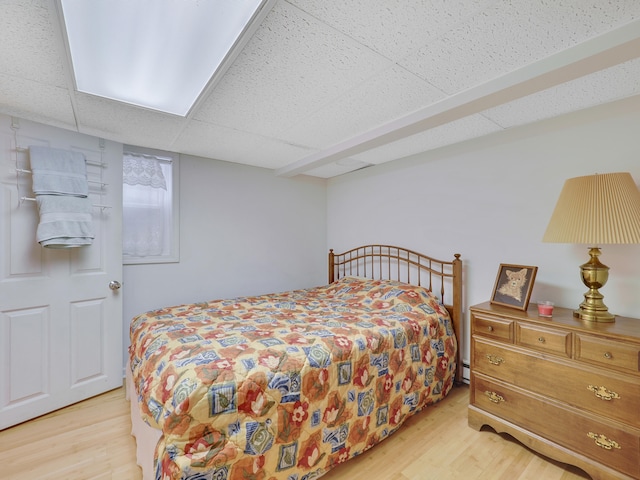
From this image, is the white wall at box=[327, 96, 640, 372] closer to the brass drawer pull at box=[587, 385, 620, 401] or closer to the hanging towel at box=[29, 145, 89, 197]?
the brass drawer pull at box=[587, 385, 620, 401]

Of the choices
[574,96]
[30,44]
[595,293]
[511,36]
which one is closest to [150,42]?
[30,44]

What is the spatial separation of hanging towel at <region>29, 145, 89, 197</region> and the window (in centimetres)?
41

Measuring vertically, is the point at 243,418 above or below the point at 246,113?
below

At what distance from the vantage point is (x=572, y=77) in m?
1.40

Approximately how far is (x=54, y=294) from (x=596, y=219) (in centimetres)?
346

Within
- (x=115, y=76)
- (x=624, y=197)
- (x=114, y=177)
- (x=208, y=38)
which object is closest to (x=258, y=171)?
(x=114, y=177)

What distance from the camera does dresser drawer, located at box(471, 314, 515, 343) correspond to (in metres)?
1.80

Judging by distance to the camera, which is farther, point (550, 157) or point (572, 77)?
point (550, 157)

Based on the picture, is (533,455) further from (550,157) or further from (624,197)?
(550,157)

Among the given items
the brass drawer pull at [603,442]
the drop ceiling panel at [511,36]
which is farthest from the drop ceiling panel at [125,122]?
the brass drawer pull at [603,442]

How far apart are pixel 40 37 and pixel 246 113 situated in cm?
99

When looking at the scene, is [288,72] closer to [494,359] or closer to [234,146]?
[234,146]

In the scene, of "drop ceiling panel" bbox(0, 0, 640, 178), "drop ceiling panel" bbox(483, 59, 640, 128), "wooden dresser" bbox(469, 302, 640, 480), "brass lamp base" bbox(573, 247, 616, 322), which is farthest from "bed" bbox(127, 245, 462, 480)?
"drop ceiling panel" bbox(0, 0, 640, 178)

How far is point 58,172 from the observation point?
6.61ft
